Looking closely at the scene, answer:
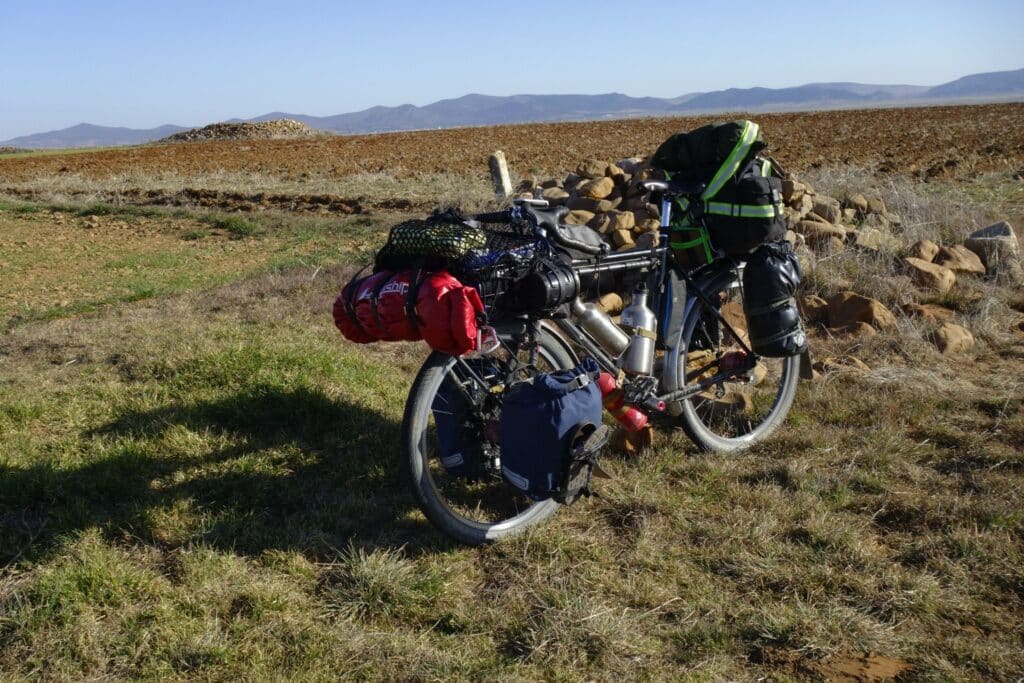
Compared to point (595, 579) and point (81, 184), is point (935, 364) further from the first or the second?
point (81, 184)

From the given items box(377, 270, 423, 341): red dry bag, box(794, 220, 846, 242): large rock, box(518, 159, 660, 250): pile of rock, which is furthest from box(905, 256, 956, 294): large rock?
box(377, 270, 423, 341): red dry bag

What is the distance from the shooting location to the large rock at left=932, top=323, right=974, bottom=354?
5.62 m

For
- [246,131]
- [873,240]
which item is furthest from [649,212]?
[246,131]

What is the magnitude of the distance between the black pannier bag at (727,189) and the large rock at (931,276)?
11.3ft

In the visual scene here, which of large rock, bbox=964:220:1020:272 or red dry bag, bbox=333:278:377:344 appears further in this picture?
large rock, bbox=964:220:1020:272

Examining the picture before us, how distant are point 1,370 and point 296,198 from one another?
32.2 feet

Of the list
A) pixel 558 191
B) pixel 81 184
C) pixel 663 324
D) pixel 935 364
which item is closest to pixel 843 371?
pixel 935 364

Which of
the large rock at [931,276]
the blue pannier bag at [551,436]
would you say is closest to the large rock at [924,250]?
the large rock at [931,276]

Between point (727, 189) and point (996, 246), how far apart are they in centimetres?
467

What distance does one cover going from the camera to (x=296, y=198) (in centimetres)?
1487

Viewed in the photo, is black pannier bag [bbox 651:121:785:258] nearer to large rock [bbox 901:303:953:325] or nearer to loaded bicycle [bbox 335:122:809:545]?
loaded bicycle [bbox 335:122:809:545]

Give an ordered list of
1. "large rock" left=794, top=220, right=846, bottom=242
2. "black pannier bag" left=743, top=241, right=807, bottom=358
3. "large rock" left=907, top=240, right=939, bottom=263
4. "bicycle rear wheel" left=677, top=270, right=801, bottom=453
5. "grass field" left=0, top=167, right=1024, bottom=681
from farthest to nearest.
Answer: "large rock" left=794, top=220, right=846, bottom=242 < "large rock" left=907, top=240, right=939, bottom=263 < "bicycle rear wheel" left=677, top=270, right=801, bottom=453 < "black pannier bag" left=743, top=241, right=807, bottom=358 < "grass field" left=0, top=167, right=1024, bottom=681

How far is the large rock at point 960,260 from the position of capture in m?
7.18

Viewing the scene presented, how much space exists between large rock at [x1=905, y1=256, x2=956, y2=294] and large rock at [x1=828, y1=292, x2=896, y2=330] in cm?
70
